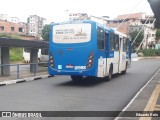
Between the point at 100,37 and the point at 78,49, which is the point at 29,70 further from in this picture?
the point at 100,37

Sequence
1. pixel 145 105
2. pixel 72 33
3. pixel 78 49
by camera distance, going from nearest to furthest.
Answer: pixel 145 105 → pixel 78 49 → pixel 72 33

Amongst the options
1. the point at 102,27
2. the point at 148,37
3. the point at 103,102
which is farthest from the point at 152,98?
the point at 148,37

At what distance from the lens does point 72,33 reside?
14.8 m

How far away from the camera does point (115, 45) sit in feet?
60.7

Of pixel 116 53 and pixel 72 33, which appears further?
pixel 116 53

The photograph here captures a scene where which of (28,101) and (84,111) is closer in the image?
(84,111)

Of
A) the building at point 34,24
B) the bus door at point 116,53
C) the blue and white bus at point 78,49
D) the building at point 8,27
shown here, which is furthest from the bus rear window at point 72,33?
the building at point 34,24

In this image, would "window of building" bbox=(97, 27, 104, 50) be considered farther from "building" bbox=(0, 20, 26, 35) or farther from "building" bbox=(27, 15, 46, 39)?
"building" bbox=(27, 15, 46, 39)

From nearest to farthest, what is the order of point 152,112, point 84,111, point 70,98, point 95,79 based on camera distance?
point 152,112, point 84,111, point 70,98, point 95,79

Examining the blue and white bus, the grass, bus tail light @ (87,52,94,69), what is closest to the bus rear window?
the blue and white bus

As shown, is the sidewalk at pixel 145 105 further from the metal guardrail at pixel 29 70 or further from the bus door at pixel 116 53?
the metal guardrail at pixel 29 70

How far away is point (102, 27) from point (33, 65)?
5734 millimetres

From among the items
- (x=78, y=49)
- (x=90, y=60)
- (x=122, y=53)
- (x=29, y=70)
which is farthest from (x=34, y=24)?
(x=90, y=60)

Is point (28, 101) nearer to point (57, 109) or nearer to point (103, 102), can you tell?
point (57, 109)
